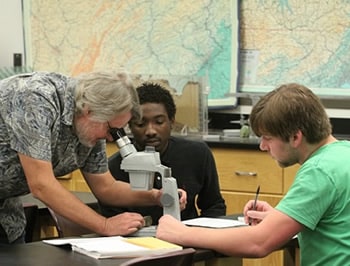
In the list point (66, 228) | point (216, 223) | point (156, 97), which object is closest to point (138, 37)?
point (156, 97)

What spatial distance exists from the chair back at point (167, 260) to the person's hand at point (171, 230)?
28 cm

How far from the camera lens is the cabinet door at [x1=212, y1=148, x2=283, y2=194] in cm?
430

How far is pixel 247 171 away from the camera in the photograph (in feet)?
14.3

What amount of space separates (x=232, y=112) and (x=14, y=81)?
7.87 feet

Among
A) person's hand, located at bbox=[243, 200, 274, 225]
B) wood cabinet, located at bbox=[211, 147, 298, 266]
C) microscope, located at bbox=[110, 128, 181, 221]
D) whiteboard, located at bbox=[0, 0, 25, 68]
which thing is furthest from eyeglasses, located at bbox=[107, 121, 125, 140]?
whiteboard, located at bbox=[0, 0, 25, 68]

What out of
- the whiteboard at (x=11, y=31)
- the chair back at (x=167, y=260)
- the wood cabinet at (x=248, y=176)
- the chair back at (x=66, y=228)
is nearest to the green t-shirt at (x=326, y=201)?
the chair back at (x=167, y=260)

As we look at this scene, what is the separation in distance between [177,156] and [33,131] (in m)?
0.97

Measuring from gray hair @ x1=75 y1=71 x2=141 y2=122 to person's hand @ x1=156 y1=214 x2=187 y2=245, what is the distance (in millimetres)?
424

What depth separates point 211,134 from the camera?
4.79 meters

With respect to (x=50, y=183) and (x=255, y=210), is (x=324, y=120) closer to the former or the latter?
(x=255, y=210)

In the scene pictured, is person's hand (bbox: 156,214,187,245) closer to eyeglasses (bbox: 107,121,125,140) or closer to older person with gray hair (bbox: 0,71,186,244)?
older person with gray hair (bbox: 0,71,186,244)

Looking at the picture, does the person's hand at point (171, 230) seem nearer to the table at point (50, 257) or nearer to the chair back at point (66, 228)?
the table at point (50, 257)

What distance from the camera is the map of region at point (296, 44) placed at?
4664mm

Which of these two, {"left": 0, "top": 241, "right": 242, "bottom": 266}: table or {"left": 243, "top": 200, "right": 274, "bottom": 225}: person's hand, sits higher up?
{"left": 243, "top": 200, "right": 274, "bottom": 225}: person's hand
